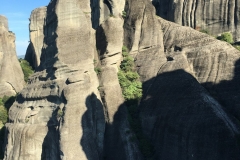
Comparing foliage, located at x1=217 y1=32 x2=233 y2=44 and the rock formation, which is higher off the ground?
foliage, located at x1=217 y1=32 x2=233 y2=44

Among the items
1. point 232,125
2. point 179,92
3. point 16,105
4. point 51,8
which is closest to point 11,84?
point 16,105

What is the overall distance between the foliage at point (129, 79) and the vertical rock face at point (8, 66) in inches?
664

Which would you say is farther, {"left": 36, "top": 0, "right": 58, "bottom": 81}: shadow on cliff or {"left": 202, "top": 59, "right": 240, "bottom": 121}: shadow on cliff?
{"left": 36, "top": 0, "right": 58, "bottom": 81}: shadow on cliff

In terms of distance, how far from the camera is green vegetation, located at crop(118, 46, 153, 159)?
695 inches

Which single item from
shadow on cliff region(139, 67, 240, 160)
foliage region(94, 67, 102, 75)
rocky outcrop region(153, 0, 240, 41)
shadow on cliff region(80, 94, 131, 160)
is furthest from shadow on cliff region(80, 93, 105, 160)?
rocky outcrop region(153, 0, 240, 41)

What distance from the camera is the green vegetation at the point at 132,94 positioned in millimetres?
17641

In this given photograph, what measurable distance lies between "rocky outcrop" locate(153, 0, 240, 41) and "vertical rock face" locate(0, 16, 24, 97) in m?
17.8

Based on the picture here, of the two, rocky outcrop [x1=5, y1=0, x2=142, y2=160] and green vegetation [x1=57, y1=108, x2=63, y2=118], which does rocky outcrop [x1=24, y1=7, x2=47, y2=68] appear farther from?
green vegetation [x1=57, y1=108, x2=63, y2=118]

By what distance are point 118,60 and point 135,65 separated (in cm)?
114

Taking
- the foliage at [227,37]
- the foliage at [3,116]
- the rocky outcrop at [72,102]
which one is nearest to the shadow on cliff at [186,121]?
the rocky outcrop at [72,102]

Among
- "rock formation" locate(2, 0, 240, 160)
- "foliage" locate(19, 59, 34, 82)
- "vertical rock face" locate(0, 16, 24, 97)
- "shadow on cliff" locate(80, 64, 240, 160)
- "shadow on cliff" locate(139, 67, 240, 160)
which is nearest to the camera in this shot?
"shadow on cliff" locate(139, 67, 240, 160)

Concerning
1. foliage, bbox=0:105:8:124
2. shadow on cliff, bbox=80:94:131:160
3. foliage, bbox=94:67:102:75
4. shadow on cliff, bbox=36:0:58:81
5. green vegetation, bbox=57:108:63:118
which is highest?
shadow on cliff, bbox=36:0:58:81

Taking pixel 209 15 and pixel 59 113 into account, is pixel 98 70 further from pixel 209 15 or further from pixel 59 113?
pixel 209 15

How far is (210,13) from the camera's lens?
77.5ft
